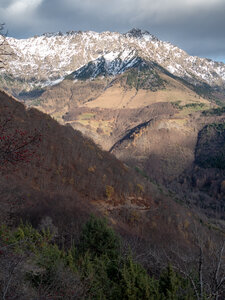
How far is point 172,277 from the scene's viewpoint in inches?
507

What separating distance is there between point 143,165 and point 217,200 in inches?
2140

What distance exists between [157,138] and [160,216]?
143322 millimetres

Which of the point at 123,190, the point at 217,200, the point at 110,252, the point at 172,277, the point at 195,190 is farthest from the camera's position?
the point at 195,190

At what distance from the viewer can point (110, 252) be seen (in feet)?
67.6

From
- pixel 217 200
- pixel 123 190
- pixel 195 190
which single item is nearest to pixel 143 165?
pixel 195 190

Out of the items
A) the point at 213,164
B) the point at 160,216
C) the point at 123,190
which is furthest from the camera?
the point at 213,164

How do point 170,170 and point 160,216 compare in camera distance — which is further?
point 170,170

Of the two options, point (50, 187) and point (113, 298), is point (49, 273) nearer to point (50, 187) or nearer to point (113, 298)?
point (113, 298)

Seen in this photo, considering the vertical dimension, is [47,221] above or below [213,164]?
below

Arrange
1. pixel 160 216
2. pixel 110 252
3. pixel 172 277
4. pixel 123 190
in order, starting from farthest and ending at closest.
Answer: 1. pixel 123 190
2. pixel 160 216
3. pixel 110 252
4. pixel 172 277

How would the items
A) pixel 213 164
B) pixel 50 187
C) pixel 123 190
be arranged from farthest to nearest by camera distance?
pixel 213 164, pixel 123 190, pixel 50 187

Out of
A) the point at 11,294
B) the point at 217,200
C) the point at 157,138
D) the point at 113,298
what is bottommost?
the point at 217,200

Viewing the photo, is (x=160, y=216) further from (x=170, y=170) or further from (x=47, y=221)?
(x=170, y=170)

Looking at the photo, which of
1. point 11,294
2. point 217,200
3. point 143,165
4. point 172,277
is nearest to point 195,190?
point 217,200
